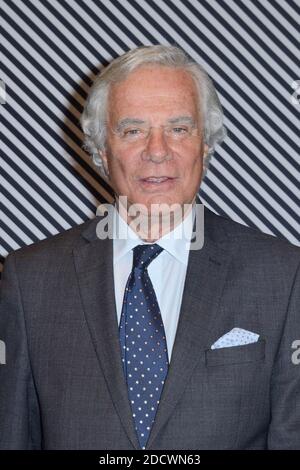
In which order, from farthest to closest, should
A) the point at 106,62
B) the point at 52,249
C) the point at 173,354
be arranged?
the point at 106,62 → the point at 52,249 → the point at 173,354

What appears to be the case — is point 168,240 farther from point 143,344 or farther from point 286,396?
point 286,396

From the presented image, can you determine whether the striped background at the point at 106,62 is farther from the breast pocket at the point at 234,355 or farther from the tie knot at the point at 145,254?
the breast pocket at the point at 234,355

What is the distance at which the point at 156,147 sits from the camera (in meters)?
1.86

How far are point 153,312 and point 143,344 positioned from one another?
0.07 m

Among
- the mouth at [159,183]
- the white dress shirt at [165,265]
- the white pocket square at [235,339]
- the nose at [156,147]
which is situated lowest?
the white pocket square at [235,339]

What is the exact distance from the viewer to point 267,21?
2.86m

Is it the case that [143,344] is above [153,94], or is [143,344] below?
below

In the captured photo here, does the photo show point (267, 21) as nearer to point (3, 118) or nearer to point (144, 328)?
point (3, 118)

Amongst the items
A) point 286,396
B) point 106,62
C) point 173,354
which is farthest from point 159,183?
point 106,62

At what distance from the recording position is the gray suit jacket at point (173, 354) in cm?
179

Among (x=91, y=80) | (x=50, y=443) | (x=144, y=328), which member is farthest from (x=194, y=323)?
(x=91, y=80)

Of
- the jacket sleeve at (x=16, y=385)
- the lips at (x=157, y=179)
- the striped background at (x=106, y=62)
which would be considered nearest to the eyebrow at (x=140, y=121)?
the lips at (x=157, y=179)

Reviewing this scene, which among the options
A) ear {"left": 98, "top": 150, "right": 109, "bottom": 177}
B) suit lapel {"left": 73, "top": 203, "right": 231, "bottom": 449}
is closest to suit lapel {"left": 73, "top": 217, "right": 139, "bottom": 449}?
suit lapel {"left": 73, "top": 203, "right": 231, "bottom": 449}

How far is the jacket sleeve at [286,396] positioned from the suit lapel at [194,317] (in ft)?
0.46
